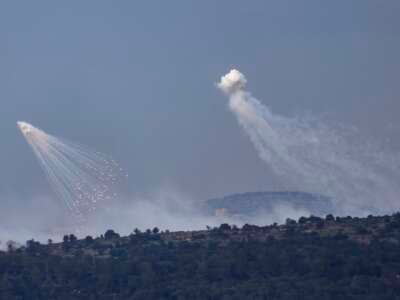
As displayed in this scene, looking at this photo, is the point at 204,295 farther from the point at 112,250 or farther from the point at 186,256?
the point at 112,250

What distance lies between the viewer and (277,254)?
15562cm

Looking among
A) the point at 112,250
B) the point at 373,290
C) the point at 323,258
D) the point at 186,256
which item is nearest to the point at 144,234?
the point at 112,250

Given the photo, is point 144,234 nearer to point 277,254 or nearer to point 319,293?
point 277,254

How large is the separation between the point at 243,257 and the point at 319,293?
18.2 meters

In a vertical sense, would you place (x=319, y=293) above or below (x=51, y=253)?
below

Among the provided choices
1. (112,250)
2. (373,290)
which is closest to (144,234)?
(112,250)

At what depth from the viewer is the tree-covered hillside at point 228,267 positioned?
14288 cm

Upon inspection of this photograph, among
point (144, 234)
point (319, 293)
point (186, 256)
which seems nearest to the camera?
point (319, 293)

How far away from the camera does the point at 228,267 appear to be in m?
152

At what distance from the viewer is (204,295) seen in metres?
142

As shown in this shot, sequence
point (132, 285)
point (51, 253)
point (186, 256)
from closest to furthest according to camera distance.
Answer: point (132, 285)
point (186, 256)
point (51, 253)

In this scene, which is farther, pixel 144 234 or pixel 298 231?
pixel 144 234

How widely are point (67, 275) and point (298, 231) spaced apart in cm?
2965

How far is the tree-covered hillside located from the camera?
469ft
